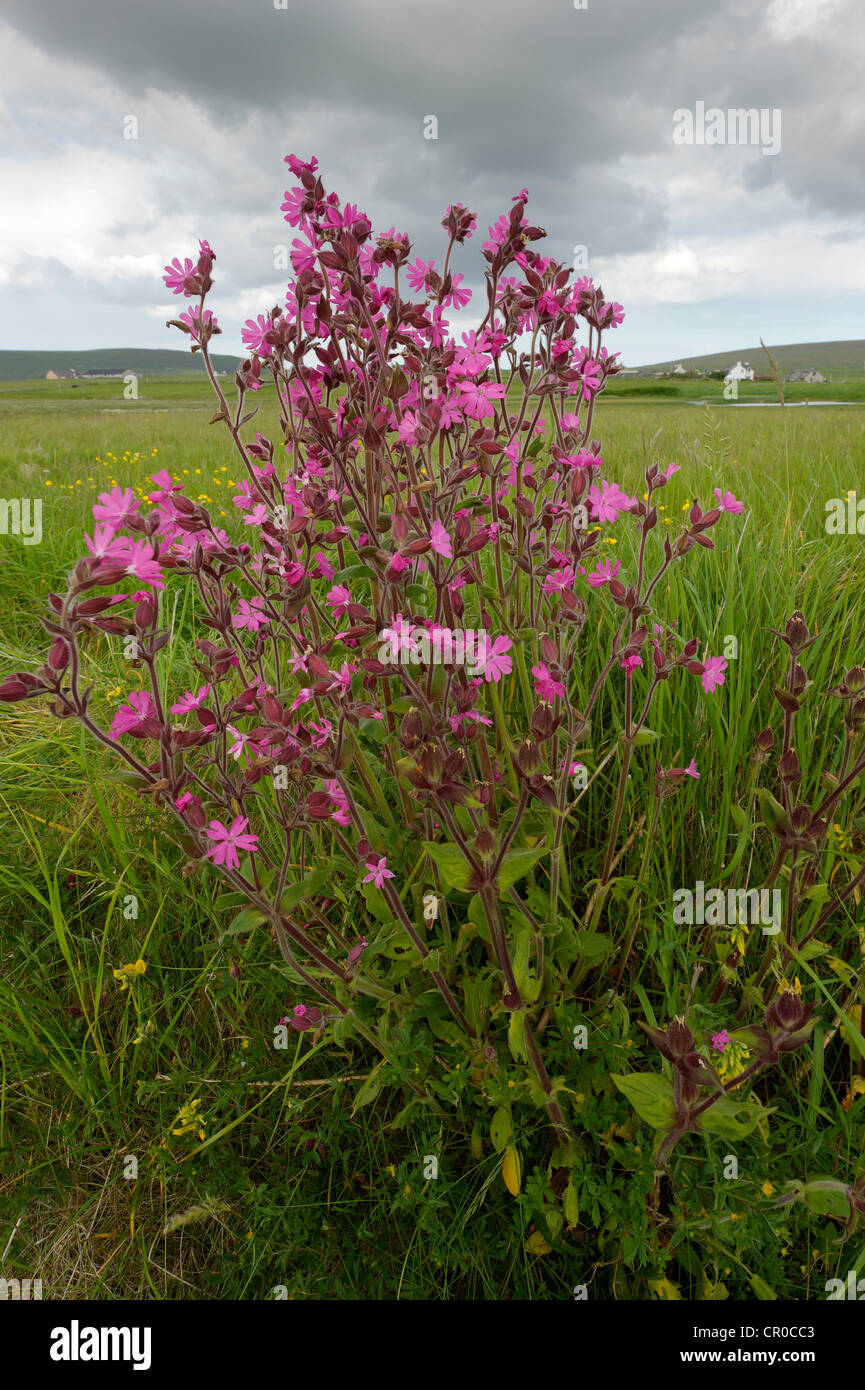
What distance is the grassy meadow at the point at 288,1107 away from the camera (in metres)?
1.80

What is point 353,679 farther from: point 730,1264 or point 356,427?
point 730,1264

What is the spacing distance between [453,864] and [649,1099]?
60cm

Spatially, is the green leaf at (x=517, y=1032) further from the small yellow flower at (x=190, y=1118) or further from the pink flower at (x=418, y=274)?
the pink flower at (x=418, y=274)

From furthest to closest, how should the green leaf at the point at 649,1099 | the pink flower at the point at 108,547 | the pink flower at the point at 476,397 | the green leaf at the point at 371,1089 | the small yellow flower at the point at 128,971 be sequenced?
the small yellow flower at the point at 128,971 < the pink flower at the point at 476,397 < the green leaf at the point at 371,1089 < the green leaf at the point at 649,1099 < the pink flower at the point at 108,547

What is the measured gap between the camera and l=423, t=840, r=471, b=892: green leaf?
62.5 inches

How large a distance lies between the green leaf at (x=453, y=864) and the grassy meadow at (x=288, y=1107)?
0.67 meters

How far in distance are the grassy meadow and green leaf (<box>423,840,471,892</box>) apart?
0.67 meters

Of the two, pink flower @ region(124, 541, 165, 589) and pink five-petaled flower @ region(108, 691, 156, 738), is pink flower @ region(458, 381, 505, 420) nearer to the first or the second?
pink flower @ region(124, 541, 165, 589)

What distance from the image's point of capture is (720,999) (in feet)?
6.97

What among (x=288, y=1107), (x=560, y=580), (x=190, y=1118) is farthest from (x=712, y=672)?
(x=190, y=1118)

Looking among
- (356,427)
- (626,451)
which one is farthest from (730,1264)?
(626,451)

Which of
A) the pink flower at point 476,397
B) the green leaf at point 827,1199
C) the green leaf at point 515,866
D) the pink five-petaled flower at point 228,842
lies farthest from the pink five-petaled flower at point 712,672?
the pink five-petaled flower at point 228,842

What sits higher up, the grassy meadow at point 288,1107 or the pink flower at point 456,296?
the pink flower at point 456,296
